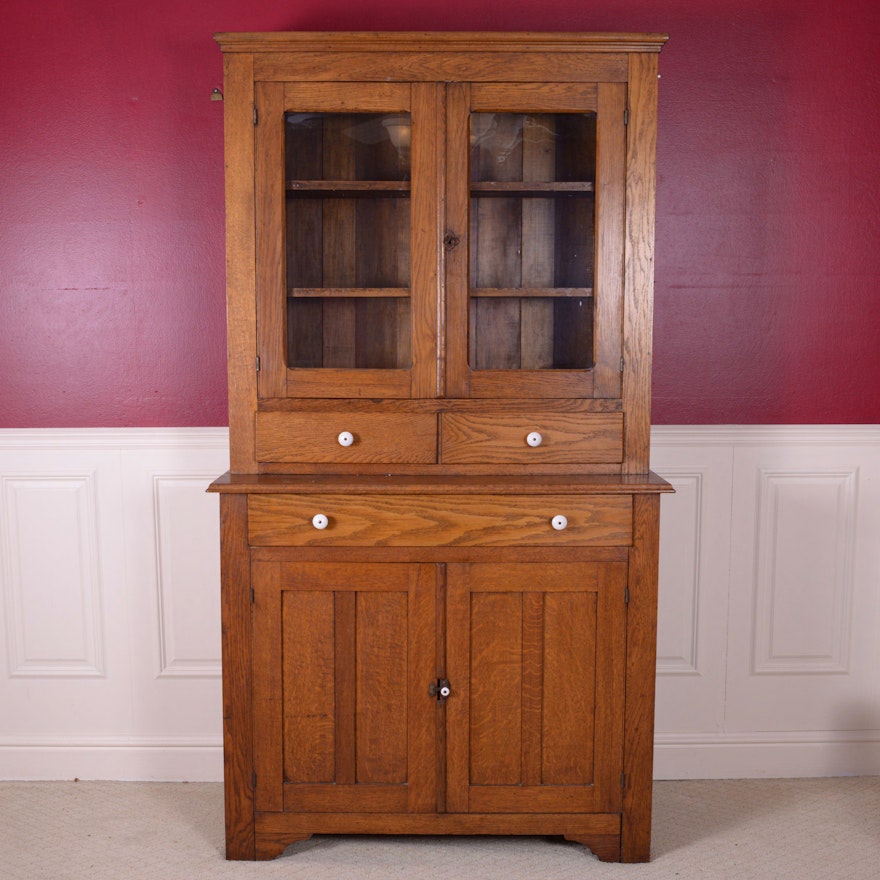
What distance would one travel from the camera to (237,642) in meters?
2.13

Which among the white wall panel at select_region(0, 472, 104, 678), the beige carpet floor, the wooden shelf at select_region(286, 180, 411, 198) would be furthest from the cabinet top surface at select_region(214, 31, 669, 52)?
the beige carpet floor

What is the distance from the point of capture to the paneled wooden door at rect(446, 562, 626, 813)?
2.11 meters

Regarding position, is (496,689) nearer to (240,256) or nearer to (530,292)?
(530,292)

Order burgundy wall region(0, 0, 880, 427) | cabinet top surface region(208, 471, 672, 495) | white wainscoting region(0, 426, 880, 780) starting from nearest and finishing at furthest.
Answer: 1. cabinet top surface region(208, 471, 672, 495)
2. burgundy wall region(0, 0, 880, 427)
3. white wainscoting region(0, 426, 880, 780)

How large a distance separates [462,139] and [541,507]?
870 mm

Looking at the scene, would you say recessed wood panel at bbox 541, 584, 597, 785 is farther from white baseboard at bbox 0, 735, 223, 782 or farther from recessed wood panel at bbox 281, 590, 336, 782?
white baseboard at bbox 0, 735, 223, 782

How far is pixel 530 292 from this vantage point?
218 cm

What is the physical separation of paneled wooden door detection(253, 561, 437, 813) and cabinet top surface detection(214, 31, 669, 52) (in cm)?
118

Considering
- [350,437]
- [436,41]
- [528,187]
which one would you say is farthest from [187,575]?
[436,41]

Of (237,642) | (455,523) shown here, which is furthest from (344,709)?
(455,523)

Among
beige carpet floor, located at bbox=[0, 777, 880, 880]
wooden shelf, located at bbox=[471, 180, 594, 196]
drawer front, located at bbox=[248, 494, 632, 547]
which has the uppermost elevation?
wooden shelf, located at bbox=[471, 180, 594, 196]

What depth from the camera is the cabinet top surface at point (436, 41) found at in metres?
2.09

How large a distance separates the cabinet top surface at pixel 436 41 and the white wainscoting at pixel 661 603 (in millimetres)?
1025

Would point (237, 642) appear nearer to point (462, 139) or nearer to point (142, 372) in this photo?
point (142, 372)
